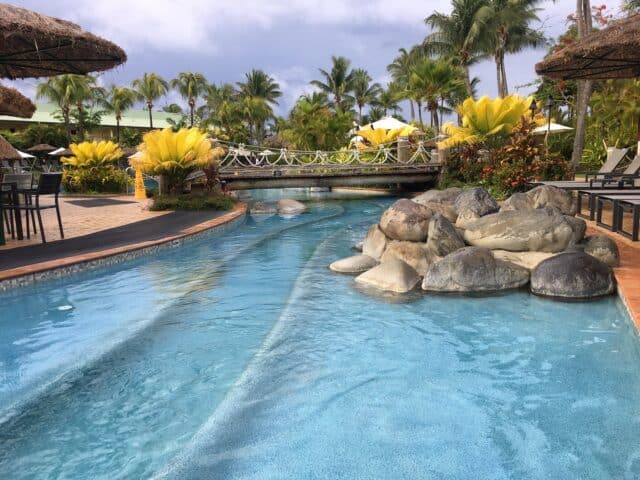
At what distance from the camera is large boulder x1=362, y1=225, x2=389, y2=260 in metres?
8.14

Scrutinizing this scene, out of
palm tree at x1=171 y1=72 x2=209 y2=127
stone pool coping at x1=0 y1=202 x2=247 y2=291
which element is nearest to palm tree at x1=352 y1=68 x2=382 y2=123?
palm tree at x1=171 y1=72 x2=209 y2=127

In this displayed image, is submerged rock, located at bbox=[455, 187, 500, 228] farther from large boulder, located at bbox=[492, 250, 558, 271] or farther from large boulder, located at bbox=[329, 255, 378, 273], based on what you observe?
large boulder, located at bbox=[329, 255, 378, 273]

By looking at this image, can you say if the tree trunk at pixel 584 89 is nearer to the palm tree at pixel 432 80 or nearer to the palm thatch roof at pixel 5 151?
the palm tree at pixel 432 80

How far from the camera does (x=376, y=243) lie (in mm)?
8305

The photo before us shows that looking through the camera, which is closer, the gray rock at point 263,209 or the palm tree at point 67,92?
the gray rock at point 263,209

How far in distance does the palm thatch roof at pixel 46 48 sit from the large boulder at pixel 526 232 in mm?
6409

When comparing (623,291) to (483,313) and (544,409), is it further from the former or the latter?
(544,409)

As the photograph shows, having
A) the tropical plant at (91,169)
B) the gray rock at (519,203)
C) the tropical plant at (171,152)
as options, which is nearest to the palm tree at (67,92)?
the tropical plant at (91,169)

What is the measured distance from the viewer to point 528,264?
22.0ft

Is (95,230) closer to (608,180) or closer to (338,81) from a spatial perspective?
(608,180)

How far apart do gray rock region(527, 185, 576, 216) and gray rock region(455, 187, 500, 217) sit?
0.79 meters

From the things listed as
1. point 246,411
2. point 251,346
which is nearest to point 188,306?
point 251,346

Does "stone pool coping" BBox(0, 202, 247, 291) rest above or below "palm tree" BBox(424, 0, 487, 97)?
below

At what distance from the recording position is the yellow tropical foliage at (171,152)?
14.7 m
